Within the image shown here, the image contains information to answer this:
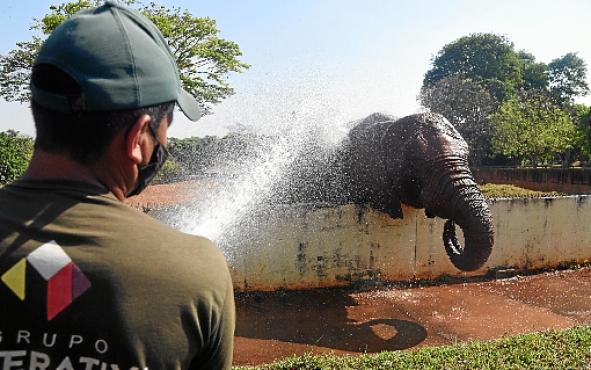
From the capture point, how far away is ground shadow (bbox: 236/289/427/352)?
612 cm

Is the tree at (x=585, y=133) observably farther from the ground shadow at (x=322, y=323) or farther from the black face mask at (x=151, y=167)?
the black face mask at (x=151, y=167)

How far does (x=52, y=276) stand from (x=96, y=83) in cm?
41

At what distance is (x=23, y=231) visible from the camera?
1.08 metres

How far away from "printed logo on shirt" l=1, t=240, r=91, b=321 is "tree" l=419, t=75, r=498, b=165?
34.7 metres

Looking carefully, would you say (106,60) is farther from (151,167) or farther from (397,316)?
(397,316)

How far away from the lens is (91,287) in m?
1.05

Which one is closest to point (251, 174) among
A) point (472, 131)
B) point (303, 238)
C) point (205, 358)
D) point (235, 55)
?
point (303, 238)

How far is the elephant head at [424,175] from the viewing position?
252 inches

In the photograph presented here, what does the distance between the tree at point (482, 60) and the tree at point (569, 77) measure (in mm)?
6913

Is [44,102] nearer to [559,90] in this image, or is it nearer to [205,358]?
[205,358]

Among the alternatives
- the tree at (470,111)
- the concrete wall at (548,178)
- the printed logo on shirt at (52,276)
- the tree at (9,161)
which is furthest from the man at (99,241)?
the tree at (470,111)

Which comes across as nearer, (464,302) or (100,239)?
(100,239)

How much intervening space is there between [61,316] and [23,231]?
194 millimetres

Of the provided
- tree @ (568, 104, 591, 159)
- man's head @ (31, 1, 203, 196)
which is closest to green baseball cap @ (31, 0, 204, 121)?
man's head @ (31, 1, 203, 196)
